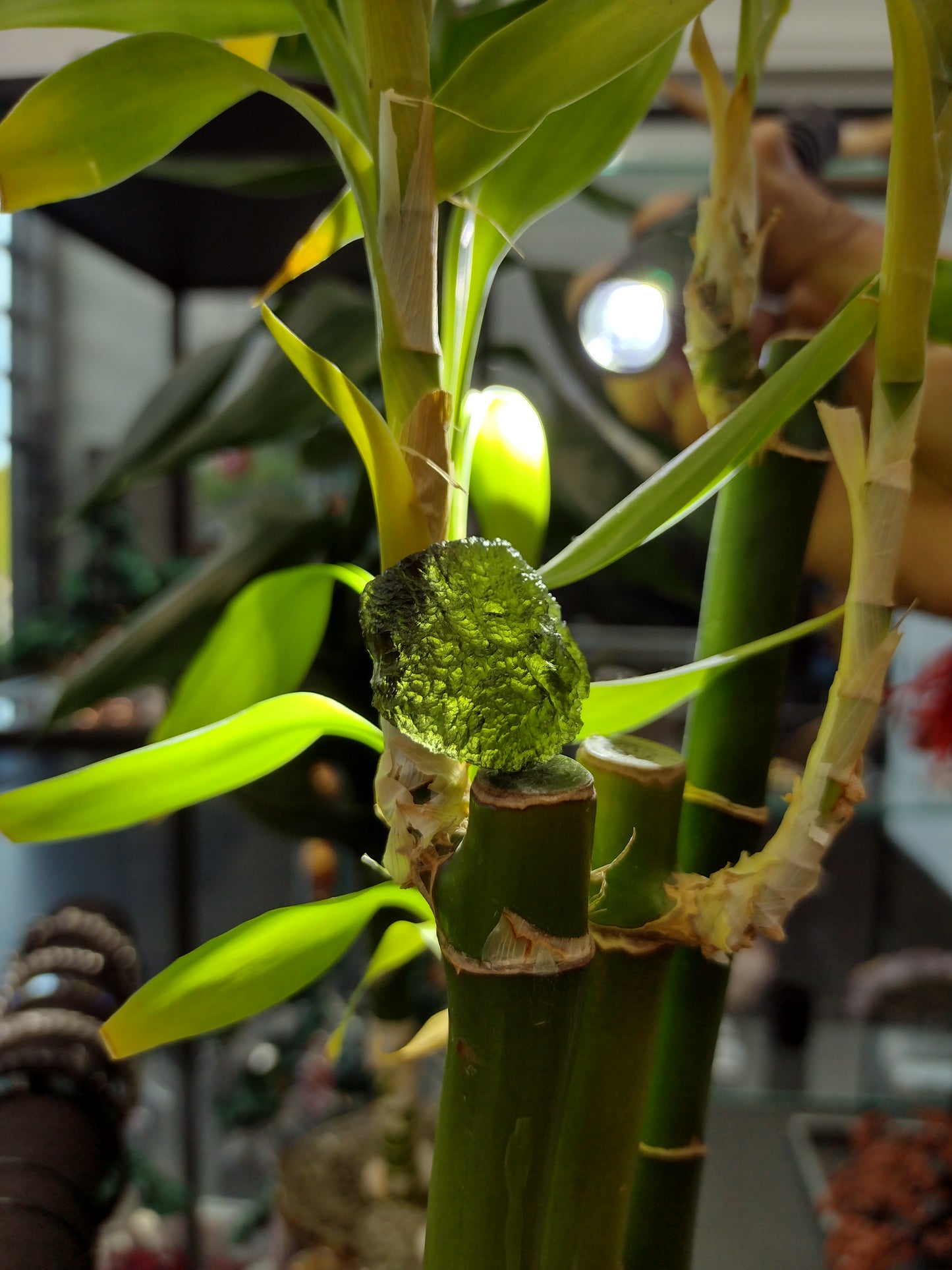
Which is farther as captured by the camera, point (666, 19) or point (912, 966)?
point (912, 966)

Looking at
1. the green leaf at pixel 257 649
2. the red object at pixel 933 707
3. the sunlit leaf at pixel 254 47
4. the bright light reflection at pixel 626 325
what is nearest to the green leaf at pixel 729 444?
the green leaf at pixel 257 649

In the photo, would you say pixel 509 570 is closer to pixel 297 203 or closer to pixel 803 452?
pixel 803 452

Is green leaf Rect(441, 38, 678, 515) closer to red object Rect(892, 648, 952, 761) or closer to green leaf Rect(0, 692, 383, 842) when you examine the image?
green leaf Rect(0, 692, 383, 842)

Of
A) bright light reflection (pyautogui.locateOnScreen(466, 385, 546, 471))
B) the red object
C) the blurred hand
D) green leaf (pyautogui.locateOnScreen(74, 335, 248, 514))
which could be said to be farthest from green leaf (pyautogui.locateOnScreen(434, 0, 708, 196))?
the red object

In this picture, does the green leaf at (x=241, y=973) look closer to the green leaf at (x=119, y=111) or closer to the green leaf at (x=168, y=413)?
the green leaf at (x=119, y=111)

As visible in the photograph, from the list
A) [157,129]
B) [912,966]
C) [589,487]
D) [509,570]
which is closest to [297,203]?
[589,487]

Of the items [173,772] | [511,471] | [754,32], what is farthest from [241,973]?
[754,32]
